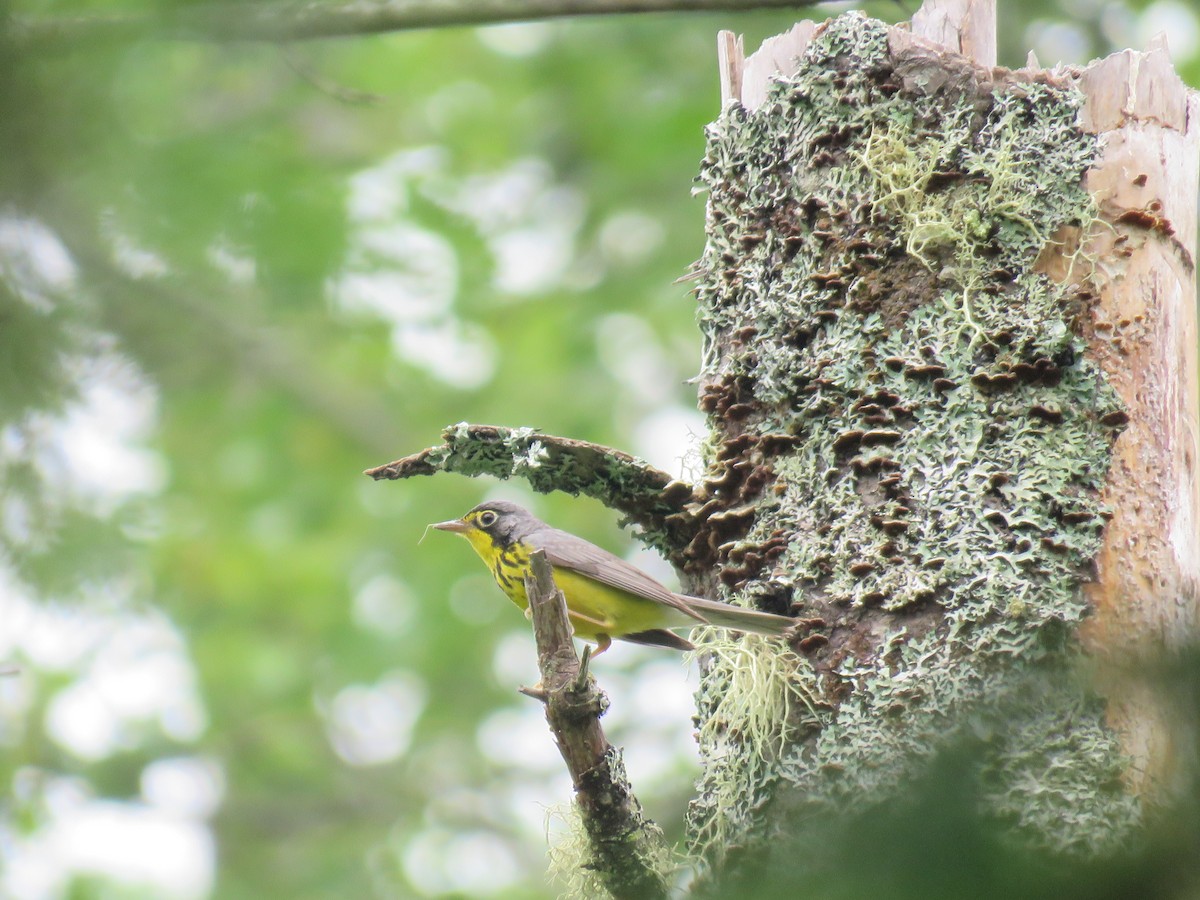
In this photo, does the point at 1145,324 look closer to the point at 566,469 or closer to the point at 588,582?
the point at 566,469

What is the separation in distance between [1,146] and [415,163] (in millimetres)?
9533

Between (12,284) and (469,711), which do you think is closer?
(12,284)

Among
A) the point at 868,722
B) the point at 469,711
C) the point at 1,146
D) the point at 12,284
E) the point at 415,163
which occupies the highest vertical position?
the point at 415,163

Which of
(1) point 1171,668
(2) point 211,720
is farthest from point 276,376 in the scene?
(1) point 1171,668

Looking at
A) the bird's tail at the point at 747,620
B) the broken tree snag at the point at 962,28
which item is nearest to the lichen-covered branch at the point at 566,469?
the bird's tail at the point at 747,620

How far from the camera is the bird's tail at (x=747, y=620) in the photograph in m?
3.46

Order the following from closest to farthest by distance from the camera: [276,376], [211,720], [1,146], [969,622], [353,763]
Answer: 1. [1,146]
2. [969,622]
3. [276,376]
4. [211,720]
5. [353,763]

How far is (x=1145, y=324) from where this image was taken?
3.41m

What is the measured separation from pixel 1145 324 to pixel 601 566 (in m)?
2.12

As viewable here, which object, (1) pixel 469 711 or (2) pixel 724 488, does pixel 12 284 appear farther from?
(1) pixel 469 711

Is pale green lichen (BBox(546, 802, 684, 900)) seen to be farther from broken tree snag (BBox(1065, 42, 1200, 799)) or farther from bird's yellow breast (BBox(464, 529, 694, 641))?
broken tree snag (BBox(1065, 42, 1200, 799))

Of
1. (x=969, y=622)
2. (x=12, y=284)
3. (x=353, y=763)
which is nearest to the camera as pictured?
(x=12, y=284)

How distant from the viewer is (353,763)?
1205 centimetres

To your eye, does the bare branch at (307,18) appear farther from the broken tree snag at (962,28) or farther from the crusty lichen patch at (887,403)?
the crusty lichen patch at (887,403)
